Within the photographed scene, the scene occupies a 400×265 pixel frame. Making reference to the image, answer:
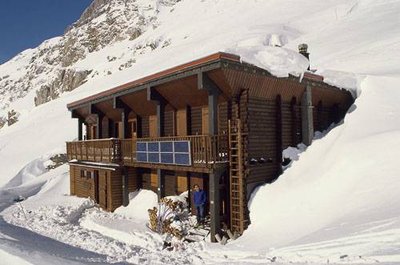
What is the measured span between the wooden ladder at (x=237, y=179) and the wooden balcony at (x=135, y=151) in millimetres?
274

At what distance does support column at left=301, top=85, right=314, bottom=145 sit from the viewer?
48.2 ft

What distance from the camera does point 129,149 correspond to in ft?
53.0

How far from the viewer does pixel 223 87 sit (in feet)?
39.9

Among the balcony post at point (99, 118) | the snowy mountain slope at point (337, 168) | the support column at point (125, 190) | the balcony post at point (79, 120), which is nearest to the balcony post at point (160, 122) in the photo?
the support column at point (125, 190)

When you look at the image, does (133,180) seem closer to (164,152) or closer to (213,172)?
(164,152)

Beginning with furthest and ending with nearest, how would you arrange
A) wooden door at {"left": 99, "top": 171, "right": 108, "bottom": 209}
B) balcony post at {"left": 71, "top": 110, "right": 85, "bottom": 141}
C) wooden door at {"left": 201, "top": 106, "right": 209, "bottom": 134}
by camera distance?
balcony post at {"left": 71, "top": 110, "right": 85, "bottom": 141}
wooden door at {"left": 99, "top": 171, "right": 108, "bottom": 209}
wooden door at {"left": 201, "top": 106, "right": 209, "bottom": 134}

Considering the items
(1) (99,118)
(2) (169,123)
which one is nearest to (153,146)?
(2) (169,123)

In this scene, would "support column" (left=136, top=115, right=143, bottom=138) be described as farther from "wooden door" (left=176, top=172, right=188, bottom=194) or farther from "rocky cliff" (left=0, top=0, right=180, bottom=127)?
"rocky cliff" (left=0, top=0, right=180, bottom=127)

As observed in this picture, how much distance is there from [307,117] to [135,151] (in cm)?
757

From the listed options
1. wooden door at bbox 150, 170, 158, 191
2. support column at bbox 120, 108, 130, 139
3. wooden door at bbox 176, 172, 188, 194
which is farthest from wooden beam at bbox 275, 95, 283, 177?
support column at bbox 120, 108, 130, 139

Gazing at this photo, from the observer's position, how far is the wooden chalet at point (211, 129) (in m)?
11.8

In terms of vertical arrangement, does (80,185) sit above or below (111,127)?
below

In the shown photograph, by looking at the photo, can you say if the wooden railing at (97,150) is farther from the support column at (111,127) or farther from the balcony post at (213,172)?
the balcony post at (213,172)

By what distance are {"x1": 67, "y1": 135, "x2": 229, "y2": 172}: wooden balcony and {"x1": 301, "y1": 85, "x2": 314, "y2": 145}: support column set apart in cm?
453
